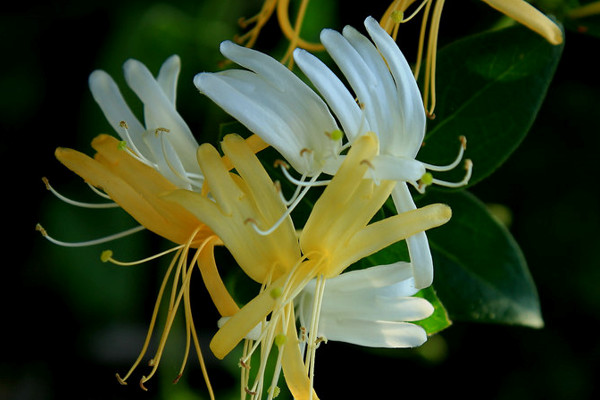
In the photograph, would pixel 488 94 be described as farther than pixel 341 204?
Yes

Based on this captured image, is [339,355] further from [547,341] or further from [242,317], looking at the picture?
[242,317]

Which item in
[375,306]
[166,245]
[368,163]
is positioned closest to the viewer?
[368,163]

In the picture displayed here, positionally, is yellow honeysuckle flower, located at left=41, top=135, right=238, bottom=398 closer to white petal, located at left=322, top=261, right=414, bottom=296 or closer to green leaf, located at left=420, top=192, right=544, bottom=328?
white petal, located at left=322, top=261, right=414, bottom=296

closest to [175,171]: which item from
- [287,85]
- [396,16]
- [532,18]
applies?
[287,85]

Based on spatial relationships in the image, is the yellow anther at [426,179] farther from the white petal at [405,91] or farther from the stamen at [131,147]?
the stamen at [131,147]

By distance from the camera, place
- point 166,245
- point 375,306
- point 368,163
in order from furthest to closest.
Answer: point 166,245 → point 375,306 → point 368,163

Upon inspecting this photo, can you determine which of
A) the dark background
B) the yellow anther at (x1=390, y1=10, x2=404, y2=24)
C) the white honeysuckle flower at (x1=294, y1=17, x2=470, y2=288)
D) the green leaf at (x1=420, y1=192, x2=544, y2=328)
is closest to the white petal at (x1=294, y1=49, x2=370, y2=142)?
the white honeysuckle flower at (x1=294, y1=17, x2=470, y2=288)

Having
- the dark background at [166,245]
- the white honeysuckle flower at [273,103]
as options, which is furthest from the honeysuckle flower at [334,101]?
the dark background at [166,245]

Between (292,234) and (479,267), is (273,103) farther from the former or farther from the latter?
(479,267)
